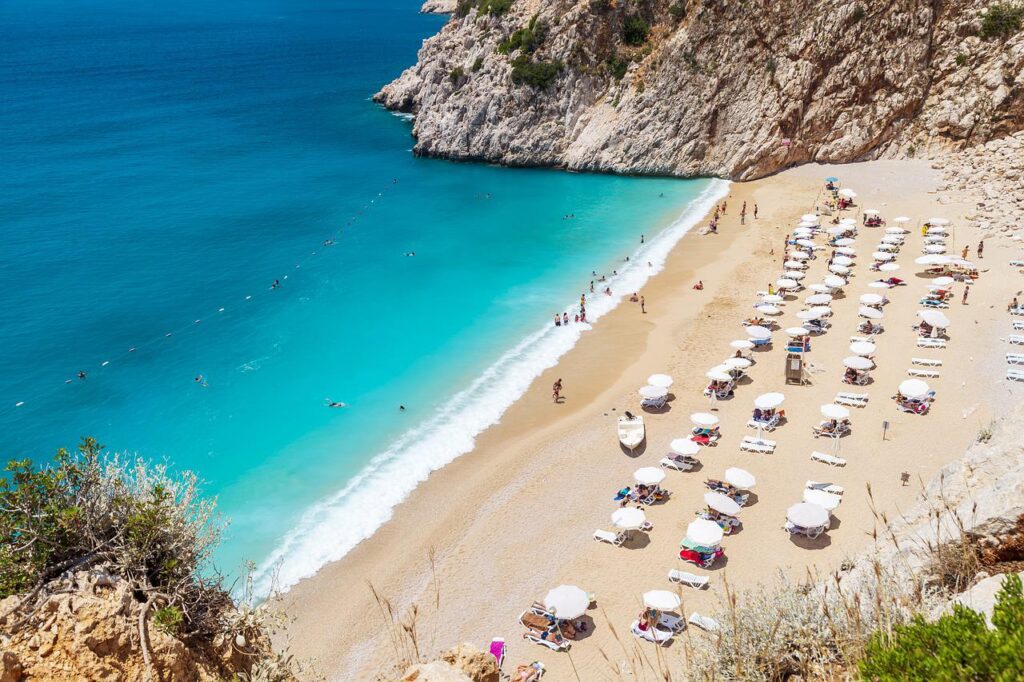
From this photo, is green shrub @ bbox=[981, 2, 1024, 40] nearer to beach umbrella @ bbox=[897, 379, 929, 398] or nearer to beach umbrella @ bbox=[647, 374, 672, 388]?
beach umbrella @ bbox=[897, 379, 929, 398]

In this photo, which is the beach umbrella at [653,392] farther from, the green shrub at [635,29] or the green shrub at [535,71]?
the green shrub at [635,29]

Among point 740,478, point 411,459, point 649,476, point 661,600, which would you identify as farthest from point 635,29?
point 661,600

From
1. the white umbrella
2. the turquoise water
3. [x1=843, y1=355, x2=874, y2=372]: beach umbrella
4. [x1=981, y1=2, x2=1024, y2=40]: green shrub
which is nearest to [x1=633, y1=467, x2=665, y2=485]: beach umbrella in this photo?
the white umbrella

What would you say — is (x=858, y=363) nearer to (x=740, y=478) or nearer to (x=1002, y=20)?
(x=740, y=478)

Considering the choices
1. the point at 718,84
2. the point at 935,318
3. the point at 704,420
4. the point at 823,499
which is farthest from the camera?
the point at 718,84

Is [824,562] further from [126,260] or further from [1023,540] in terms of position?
[126,260]

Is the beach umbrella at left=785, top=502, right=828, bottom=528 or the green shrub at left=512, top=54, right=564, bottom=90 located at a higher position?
the green shrub at left=512, top=54, right=564, bottom=90

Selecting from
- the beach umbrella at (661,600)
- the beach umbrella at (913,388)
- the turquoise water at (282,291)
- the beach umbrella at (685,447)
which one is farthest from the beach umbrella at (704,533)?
the beach umbrella at (913,388)
